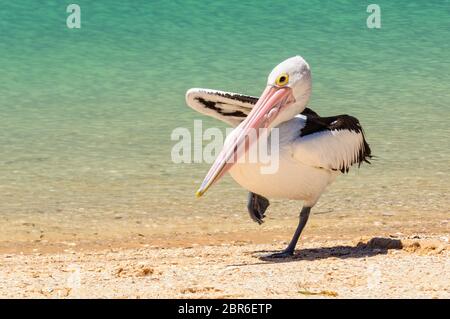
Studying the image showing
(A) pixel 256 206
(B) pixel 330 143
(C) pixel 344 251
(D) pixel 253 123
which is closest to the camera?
(D) pixel 253 123

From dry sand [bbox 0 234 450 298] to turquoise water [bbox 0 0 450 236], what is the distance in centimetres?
128

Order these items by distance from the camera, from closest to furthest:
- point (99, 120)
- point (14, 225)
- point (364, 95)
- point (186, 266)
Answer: point (186, 266), point (14, 225), point (99, 120), point (364, 95)

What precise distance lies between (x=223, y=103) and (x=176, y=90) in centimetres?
600

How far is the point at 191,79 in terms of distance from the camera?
Answer: 12453 millimetres

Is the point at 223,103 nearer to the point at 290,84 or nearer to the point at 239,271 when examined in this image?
the point at 290,84

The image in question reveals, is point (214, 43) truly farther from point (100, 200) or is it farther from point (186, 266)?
point (186, 266)

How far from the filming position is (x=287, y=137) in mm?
5848

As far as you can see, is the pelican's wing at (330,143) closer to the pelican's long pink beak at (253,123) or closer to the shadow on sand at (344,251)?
the pelican's long pink beak at (253,123)

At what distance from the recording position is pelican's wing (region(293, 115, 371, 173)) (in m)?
5.81

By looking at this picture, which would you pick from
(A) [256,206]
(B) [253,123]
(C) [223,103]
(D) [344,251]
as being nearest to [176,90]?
(A) [256,206]

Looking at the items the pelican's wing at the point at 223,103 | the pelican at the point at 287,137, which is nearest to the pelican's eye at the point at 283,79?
the pelican at the point at 287,137

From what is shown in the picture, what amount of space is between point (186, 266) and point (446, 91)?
733 centimetres

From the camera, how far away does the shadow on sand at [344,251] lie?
6.00m
